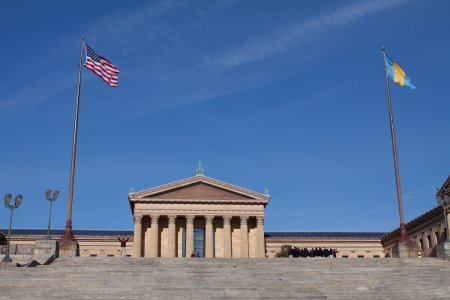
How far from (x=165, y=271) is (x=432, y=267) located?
46.3ft

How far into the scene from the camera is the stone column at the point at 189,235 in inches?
3051

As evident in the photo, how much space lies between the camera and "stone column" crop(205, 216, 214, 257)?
77.6 m

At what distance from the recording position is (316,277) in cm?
2922

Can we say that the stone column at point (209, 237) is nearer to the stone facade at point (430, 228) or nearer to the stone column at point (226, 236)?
the stone column at point (226, 236)

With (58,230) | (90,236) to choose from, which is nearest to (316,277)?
(90,236)

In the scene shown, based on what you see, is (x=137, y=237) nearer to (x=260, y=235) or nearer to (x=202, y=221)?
(x=202, y=221)

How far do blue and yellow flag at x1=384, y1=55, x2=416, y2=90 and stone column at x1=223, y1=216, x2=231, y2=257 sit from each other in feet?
126

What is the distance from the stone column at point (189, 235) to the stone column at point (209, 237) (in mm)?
1785

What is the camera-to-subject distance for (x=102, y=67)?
137ft

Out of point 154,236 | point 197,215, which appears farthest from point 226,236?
point 154,236

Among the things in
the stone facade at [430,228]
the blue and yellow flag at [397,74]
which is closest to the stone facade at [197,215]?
the stone facade at [430,228]

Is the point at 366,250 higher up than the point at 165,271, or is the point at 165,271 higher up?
the point at 366,250

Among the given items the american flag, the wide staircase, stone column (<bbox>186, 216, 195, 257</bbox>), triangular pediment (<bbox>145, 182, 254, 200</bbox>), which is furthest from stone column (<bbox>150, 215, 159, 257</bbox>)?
the wide staircase

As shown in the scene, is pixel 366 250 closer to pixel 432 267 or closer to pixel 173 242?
pixel 173 242
